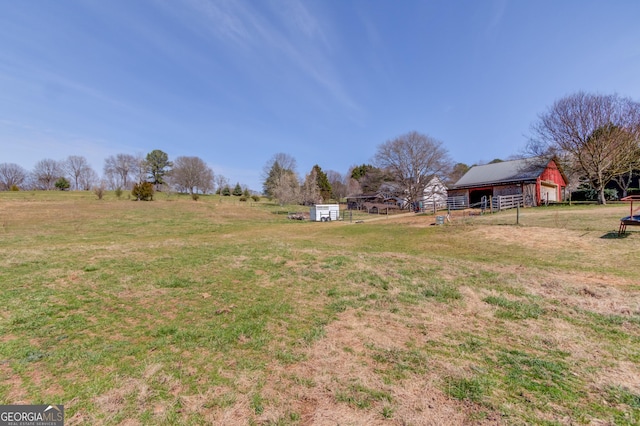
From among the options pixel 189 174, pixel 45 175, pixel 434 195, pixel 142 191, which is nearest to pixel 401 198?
pixel 434 195

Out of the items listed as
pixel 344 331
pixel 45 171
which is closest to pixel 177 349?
pixel 344 331

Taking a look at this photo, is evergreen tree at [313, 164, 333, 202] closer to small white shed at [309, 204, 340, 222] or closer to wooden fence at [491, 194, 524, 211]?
small white shed at [309, 204, 340, 222]

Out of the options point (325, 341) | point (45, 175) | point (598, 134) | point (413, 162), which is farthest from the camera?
point (45, 175)

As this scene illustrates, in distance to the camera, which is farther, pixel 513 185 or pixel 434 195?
pixel 434 195

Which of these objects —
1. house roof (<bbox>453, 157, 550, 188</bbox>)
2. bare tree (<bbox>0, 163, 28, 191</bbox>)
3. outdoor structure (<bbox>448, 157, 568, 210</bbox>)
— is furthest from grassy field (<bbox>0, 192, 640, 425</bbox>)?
bare tree (<bbox>0, 163, 28, 191</bbox>)

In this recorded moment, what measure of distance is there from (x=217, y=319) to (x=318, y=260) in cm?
452

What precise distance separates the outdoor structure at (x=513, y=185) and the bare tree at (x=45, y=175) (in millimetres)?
89252

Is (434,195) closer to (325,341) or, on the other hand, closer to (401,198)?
(401,198)

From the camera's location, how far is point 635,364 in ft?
9.67

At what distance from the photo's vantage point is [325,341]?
3588 millimetres

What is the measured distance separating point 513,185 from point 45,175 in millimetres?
95700

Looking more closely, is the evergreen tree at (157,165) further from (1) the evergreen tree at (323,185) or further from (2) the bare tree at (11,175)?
(1) the evergreen tree at (323,185)

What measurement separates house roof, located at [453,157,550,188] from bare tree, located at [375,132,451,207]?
454cm

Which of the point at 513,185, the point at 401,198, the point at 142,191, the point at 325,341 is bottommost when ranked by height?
the point at 325,341
